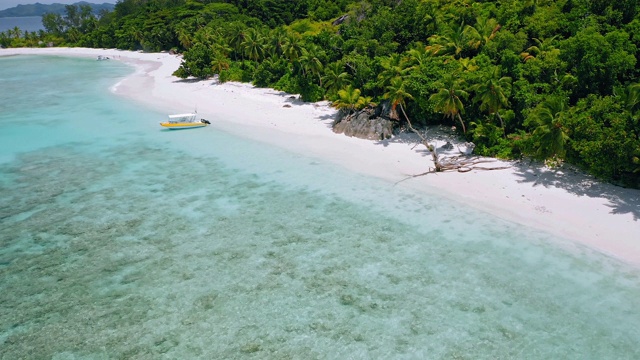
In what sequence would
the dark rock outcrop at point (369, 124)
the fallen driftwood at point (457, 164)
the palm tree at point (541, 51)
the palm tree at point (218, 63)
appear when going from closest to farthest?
the fallen driftwood at point (457, 164) → the palm tree at point (541, 51) → the dark rock outcrop at point (369, 124) → the palm tree at point (218, 63)

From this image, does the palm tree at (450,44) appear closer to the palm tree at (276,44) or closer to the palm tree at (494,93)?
the palm tree at (494,93)

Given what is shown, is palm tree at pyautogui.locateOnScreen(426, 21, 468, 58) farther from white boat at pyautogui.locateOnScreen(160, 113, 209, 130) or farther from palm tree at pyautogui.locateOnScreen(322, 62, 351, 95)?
white boat at pyautogui.locateOnScreen(160, 113, 209, 130)

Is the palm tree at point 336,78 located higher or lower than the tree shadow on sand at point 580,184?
higher

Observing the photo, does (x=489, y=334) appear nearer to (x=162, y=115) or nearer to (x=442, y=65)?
(x=442, y=65)

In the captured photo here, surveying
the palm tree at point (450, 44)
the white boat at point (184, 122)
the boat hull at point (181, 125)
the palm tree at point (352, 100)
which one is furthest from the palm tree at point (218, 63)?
the palm tree at point (450, 44)

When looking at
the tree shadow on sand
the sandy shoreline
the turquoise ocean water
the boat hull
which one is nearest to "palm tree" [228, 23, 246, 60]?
the sandy shoreline

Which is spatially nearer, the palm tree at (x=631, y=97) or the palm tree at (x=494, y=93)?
the palm tree at (x=631, y=97)

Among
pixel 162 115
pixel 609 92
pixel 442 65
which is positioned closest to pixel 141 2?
pixel 162 115
